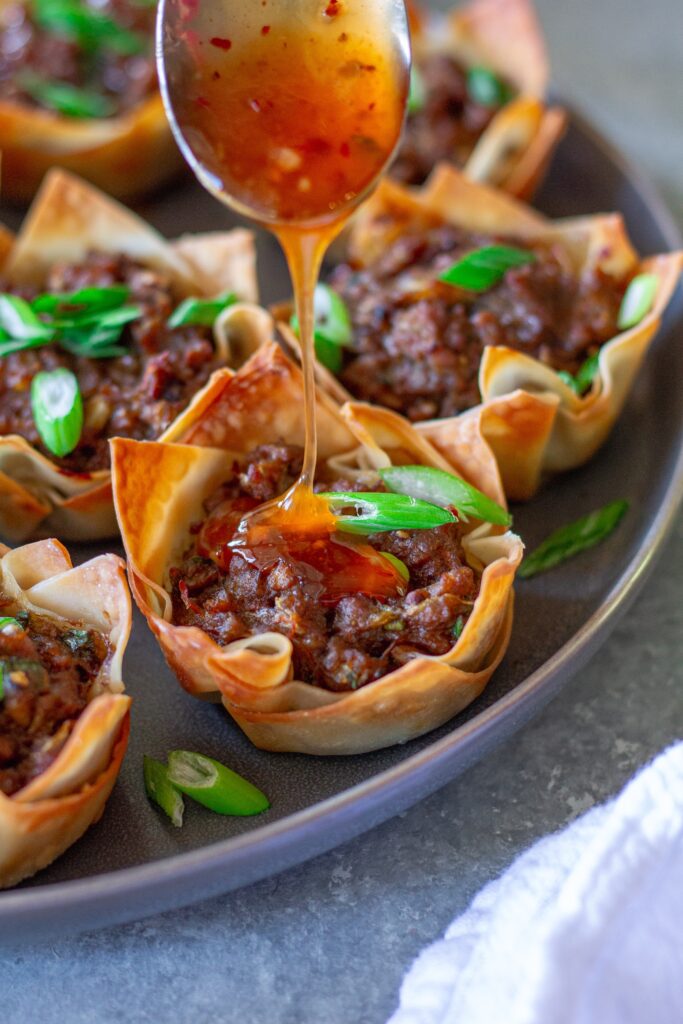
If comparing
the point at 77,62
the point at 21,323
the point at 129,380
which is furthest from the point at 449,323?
the point at 77,62

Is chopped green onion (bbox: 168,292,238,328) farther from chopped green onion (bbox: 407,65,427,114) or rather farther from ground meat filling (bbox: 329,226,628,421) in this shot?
chopped green onion (bbox: 407,65,427,114)

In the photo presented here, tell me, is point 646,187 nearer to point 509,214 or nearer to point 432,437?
point 509,214

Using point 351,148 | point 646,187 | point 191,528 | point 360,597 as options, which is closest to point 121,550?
point 191,528

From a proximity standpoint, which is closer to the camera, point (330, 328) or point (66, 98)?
point (330, 328)

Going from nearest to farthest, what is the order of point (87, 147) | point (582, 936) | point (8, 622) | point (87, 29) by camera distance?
point (582, 936)
point (8, 622)
point (87, 147)
point (87, 29)

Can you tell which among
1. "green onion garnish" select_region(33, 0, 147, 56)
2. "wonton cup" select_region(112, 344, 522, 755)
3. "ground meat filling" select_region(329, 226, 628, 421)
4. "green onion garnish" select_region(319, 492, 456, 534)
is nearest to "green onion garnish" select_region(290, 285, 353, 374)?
"ground meat filling" select_region(329, 226, 628, 421)

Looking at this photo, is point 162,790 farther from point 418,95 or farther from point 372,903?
point 418,95
